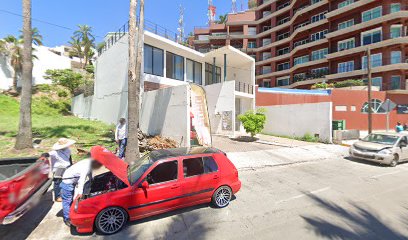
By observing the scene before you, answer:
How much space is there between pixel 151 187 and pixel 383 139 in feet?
36.1

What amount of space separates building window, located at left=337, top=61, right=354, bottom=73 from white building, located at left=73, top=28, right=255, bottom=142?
19362mm

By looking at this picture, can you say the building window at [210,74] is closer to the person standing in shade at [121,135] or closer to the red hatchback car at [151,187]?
the person standing in shade at [121,135]

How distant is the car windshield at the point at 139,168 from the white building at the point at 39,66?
40.0 meters

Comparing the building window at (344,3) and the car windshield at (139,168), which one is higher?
the building window at (344,3)

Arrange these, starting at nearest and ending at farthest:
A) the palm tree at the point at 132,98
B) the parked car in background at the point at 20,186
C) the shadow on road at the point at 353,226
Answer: the parked car in background at the point at 20,186 → the shadow on road at the point at 353,226 → the palm tree at the point at 132,98

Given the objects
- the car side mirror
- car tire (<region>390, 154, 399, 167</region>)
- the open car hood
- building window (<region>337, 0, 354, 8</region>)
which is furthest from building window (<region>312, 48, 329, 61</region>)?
the open car hood

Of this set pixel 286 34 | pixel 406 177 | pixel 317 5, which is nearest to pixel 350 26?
pixel 317 5

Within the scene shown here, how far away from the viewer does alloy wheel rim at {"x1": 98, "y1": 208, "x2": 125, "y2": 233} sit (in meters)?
4.18

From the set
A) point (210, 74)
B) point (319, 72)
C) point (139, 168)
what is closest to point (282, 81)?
point (319, 72)

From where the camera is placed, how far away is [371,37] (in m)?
29.6

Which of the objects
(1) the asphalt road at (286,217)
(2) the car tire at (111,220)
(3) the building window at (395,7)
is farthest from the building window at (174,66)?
(3) the building window at (395,7)

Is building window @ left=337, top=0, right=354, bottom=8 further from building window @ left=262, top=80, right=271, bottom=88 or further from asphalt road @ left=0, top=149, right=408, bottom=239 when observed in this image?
asphalt road @ left=0, top=149, right=408, bottom=239

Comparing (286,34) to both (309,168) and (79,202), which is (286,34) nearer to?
(309,168)

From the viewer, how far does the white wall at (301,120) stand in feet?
49.3
